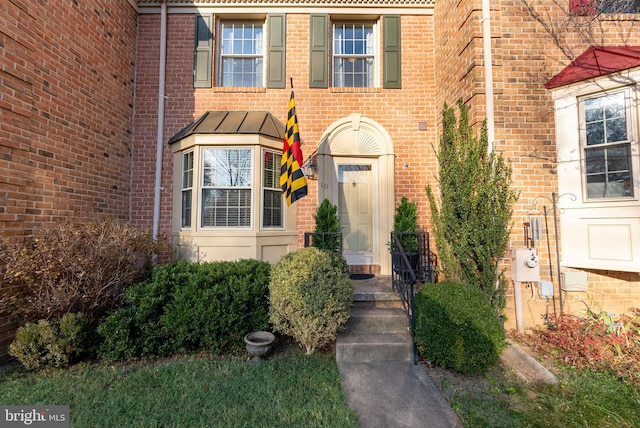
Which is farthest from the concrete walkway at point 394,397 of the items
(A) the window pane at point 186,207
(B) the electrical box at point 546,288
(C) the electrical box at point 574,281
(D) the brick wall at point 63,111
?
(D) the brick wall at point 63,111

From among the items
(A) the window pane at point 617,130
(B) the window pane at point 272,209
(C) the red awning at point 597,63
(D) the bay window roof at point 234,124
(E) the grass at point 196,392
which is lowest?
(E) the grass at point 196,392

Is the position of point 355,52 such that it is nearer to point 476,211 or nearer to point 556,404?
point 476,211

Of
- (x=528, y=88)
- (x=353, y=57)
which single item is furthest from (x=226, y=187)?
(x=528, y=88)

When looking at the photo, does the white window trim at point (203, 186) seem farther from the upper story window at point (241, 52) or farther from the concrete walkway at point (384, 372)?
the concrete walkway at point (384, 372)

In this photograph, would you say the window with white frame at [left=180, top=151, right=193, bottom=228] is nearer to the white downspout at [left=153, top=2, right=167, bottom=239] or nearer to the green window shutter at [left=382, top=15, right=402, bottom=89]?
the white downspout at [left=153, top=2, right=167, bottom=239]

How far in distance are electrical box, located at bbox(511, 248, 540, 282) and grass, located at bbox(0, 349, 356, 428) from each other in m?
3.04

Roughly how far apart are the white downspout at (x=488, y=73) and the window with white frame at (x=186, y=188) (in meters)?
5.41

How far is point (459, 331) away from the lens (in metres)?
3.20

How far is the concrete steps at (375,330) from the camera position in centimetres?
355

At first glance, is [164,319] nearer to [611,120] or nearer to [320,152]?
[320,152]

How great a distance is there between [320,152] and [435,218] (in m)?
2.62

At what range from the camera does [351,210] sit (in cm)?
613

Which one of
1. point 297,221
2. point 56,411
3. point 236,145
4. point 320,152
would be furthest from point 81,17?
point 56,411

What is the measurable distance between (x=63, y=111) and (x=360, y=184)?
529 centimetres
